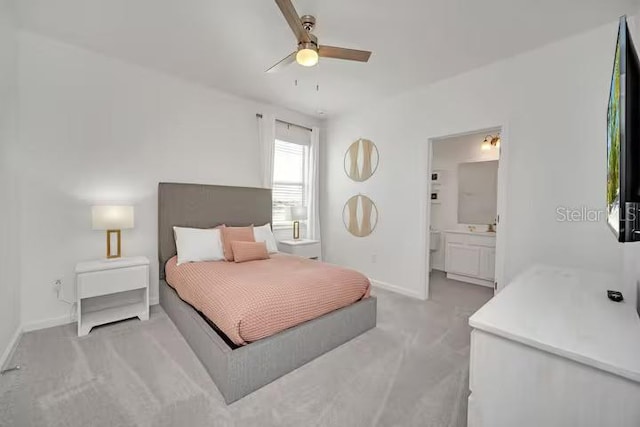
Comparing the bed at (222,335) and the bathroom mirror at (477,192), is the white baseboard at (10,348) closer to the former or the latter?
the bed at (222,335)

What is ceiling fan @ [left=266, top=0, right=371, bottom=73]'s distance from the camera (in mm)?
1705

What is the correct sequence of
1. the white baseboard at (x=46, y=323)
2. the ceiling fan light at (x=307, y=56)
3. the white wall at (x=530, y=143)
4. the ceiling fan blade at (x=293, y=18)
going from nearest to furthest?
1. the ceiling fan blade at (x=293, y=18)
2. the ceiling fan light at (x=307, y=56)
3. the white wall at (x=530, y=143)
4. the white baseboard at (x=46, y=323)

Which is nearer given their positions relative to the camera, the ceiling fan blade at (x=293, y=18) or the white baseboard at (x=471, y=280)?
the ceiling fan blade at (x=293, y=18)

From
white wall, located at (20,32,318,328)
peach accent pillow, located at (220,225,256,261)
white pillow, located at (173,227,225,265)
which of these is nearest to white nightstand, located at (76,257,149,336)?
white wall, located at (20,32,318,328)

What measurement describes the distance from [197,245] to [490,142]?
4676 mm

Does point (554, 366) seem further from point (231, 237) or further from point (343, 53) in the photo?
point (231, 237)

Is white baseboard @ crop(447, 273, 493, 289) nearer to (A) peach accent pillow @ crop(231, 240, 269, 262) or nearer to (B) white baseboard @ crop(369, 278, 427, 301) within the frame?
(B) white baseboard @ crop(369, 278, 427, 301)

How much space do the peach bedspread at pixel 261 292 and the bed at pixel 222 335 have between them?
7 centimetres

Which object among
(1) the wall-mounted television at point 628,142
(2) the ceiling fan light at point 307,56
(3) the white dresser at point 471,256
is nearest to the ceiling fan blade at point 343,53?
(2) the ceiling fan light at point 307,56

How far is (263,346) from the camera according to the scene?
1.77m

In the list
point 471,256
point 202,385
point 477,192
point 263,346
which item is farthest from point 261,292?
point 477,192

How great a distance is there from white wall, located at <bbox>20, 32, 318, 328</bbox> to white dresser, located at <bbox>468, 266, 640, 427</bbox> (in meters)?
3.42

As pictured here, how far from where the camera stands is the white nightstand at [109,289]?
242cm

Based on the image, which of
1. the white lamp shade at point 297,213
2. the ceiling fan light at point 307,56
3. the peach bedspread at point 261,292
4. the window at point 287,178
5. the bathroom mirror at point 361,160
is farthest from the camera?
the window at point 287,178
